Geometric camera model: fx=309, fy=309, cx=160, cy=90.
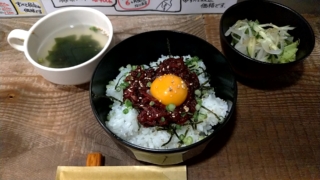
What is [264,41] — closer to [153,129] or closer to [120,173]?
[153,129]

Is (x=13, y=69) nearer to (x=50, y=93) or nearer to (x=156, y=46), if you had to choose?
(x=50, y=93)

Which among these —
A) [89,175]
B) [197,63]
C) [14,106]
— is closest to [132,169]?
[89,175]

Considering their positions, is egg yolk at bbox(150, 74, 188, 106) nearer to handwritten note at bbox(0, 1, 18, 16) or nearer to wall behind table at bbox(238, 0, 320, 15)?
wall behind table at bbox(238, 0, 320, 15)

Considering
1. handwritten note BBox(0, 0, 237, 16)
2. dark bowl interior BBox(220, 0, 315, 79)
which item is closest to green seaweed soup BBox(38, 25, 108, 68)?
handwritten note BBox(0, 0, 237, 16)

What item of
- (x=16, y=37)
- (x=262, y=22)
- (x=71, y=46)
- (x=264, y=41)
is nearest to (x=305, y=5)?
(x=262, y=22)

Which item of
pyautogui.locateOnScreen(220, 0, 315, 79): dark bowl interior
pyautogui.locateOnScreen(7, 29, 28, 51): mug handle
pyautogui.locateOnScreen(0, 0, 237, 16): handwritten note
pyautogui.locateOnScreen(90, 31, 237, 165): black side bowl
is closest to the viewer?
pyautogui.locateOnScreen(90, 31, 237, 165): black side bowl

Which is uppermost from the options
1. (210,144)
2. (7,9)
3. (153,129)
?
(7,9)

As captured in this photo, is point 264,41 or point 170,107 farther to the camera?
point 264,41
